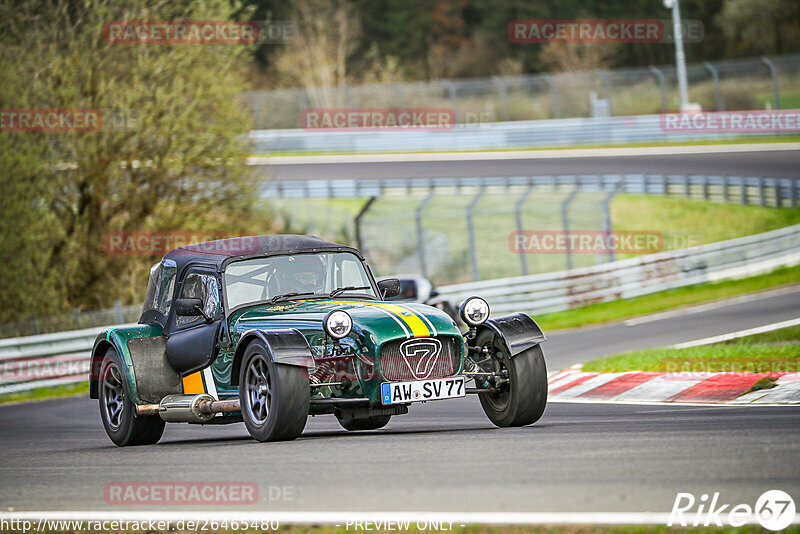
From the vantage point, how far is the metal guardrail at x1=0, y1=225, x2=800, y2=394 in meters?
22.6

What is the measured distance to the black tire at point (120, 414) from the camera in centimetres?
1112

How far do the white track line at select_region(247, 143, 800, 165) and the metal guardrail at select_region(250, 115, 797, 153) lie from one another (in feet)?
2.52

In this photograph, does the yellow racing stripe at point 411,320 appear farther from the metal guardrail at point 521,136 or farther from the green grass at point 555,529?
the metal guardrail at point 521,136

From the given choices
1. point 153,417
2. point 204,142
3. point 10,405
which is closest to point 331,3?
point 204,142

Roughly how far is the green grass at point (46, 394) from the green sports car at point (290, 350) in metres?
9.57

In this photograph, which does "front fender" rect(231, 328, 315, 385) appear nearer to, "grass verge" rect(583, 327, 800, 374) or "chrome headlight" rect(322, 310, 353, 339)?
"chrome headlight" rect(322, 310, 353, 339)

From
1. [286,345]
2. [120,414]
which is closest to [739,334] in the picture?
[120,414]

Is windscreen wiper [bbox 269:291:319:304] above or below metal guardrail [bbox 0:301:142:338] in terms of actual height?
above

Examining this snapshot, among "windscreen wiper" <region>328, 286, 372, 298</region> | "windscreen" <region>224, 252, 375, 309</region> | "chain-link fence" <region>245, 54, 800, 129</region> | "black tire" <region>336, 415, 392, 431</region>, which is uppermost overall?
"chain-link fence" <region>245, 54, 800, 129</region>

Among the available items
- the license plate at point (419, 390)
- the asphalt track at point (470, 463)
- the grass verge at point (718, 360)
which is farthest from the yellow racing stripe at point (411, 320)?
the grass verge at point (718, 360)

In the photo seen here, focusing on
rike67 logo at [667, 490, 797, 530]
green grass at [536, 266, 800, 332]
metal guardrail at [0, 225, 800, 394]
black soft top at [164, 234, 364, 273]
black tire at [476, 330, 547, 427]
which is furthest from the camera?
green grass at [536, 266, 800, 332]

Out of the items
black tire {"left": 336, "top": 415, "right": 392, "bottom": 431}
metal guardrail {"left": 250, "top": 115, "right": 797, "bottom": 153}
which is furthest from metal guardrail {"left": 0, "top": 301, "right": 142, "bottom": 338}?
metal guardrail {"left": 250, "top": 115, "right": 797, "bottom": 153}

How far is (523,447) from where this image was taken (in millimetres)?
8219

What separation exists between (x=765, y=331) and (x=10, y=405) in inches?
486
